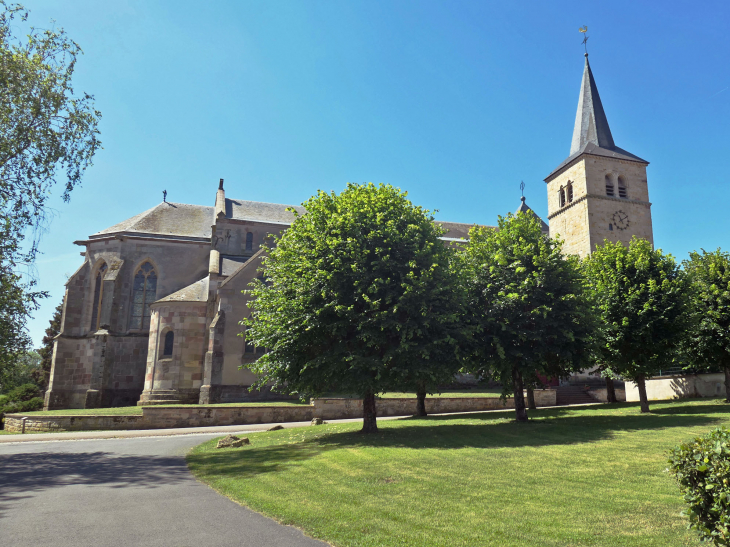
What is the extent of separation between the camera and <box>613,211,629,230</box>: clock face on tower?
45094mm

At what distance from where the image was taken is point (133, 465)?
12.5m

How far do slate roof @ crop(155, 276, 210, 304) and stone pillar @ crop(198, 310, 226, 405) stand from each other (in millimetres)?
3175

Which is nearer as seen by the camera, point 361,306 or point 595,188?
point 361,306

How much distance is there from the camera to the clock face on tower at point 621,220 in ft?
148

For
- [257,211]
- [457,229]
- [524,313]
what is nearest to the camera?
[524,313]

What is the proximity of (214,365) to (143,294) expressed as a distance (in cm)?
1124

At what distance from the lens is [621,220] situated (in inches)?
1784

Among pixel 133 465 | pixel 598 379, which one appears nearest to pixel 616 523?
pixel 133 465

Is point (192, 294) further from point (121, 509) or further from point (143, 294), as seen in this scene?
point (121, 509)

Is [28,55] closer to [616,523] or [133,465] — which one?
[133,465]

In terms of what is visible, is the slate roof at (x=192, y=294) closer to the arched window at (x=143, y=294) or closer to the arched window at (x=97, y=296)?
the arched window at (x=143, y=294)

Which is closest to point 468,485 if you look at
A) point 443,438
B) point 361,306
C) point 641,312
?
point 443,438

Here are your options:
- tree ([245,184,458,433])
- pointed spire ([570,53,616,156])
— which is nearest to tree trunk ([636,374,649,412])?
tree ([245,184,458,433])

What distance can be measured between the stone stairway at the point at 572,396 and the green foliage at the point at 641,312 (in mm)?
9495
